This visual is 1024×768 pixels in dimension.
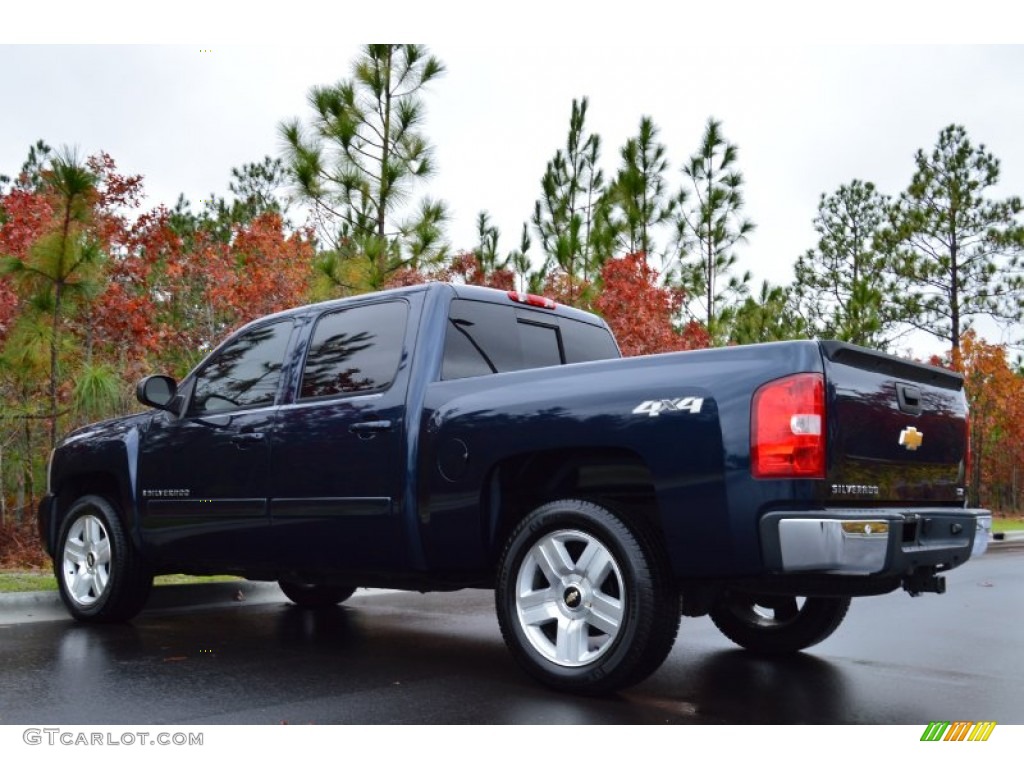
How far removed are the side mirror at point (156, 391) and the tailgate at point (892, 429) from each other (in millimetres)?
4254

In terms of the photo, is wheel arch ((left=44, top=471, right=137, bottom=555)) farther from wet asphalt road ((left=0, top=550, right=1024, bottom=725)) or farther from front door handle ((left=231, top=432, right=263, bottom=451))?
front door handle ((left=231, top=432, right=263, bottom=451))

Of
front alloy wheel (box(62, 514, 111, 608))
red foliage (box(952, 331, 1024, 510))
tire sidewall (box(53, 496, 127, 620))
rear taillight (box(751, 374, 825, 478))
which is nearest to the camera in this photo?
rear taillight (box(751, 374, 825, 478))

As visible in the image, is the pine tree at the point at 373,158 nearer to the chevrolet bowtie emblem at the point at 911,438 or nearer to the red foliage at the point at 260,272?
the red foliage at the point at 260,272

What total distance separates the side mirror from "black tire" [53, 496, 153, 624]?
0.92m

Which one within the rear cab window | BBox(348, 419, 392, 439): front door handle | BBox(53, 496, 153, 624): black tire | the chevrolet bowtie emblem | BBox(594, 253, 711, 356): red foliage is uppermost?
BBox(594, 253, 711, 356): red foliage

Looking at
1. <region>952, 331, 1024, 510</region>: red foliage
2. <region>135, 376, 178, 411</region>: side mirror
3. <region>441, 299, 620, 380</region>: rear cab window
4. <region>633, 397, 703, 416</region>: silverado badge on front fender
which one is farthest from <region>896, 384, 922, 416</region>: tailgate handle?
<region>952, 331, 1024, 510</region>: red foliage

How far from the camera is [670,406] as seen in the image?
473 centimetres

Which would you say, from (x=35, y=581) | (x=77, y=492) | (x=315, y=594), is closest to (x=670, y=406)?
(x=315, y=594)

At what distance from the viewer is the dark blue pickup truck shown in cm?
454

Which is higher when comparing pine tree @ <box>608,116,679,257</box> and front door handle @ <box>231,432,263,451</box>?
pine tree @ <box>608,116,679,257</box>

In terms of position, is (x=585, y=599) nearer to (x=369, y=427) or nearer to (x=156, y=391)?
(x=369, y=427)

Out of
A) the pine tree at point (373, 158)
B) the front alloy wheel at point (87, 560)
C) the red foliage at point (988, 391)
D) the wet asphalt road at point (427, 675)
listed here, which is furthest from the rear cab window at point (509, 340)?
the red foliage at point (988, 391)

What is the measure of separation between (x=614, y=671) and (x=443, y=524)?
1185 millimetres
